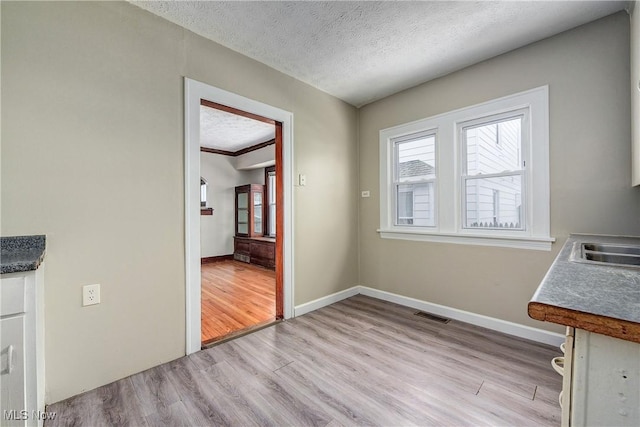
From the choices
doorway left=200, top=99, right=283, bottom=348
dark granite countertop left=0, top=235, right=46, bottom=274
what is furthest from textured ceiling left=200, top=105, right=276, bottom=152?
dark granite countertop left=0, top=235, right=46, bottom=274

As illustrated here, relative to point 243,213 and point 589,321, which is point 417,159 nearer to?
point 589,321

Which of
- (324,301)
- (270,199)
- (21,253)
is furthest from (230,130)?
(21,253)

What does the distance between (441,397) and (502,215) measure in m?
1.73

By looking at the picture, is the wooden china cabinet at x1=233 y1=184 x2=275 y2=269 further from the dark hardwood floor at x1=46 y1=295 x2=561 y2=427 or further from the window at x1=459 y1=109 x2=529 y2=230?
the window at x1=459 y1=109 x2=529 y2=230

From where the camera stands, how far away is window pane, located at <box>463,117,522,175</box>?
245 centimetres

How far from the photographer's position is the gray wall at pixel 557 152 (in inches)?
76.3

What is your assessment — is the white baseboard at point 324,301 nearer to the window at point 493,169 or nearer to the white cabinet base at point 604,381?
the window at point 493,169

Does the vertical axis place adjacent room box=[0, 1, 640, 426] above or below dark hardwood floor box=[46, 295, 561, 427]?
above

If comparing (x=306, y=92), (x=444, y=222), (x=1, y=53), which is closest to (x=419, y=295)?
(x=444, y=222)

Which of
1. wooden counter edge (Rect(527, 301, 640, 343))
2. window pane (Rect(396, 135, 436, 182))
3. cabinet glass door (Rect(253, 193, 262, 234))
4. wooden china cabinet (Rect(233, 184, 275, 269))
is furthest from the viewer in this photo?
cabinet glass door (Rect(253, 193, 262, 234))

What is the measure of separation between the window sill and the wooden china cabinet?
3.14 m

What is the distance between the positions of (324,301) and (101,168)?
2429 millimetres

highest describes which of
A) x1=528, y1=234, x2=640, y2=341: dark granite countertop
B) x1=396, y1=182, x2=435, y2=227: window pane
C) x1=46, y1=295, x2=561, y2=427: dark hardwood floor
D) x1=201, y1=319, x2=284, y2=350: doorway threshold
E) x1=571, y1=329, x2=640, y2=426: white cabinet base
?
x1=396, y1=182, x2=435, y2=227: window pane

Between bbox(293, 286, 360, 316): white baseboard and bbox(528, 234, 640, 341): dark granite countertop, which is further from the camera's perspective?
bbox(293, 286, 360, 316): white baseboard
